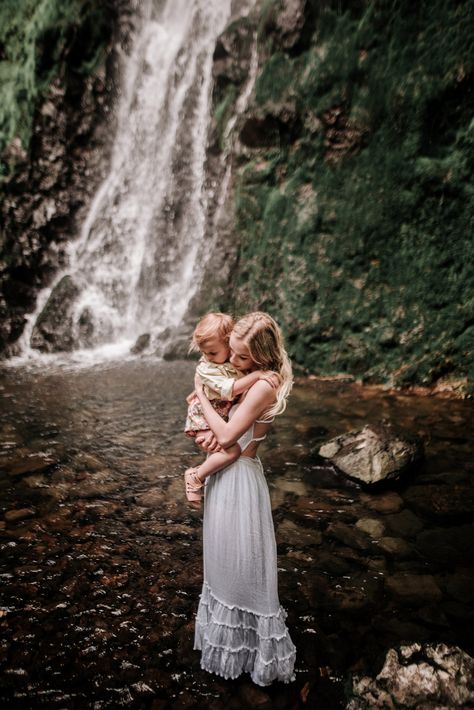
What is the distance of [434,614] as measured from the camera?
8.09 feet

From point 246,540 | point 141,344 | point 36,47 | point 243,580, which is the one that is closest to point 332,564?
point 243,580

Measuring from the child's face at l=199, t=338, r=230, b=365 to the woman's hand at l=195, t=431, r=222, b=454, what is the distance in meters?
0.37

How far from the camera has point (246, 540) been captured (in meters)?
1.91

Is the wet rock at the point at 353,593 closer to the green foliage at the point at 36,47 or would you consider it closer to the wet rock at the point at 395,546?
the wet rock at the point at 395,546

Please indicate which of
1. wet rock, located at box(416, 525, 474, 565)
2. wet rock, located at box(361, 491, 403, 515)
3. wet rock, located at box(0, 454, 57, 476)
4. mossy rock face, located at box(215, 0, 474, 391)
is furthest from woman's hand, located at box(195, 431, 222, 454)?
mossy rock face, located at box(215, 0, 474, 391)

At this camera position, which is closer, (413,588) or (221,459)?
(221,459)

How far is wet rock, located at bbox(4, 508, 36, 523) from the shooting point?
3.41m

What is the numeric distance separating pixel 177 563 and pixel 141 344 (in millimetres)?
8563

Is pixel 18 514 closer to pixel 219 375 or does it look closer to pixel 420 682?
pixel 219 375

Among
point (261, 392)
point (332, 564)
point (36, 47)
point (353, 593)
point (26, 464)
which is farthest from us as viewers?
point (36, 47)

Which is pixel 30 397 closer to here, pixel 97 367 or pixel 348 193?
pixel 97 367

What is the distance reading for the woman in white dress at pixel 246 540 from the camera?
6.07ft

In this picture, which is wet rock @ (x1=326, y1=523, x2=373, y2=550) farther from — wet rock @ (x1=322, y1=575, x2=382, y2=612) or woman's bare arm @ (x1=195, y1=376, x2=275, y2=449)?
woman's bare arm @ (x1=195, y1=376, x2=275, y2=449)

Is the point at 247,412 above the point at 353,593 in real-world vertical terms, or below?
above
